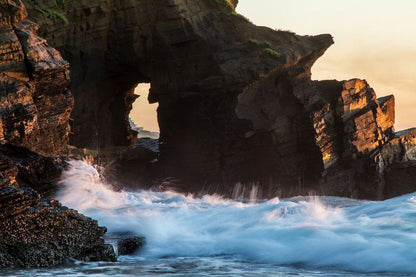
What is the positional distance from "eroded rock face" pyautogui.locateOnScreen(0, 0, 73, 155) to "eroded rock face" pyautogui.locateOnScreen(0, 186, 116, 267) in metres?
4.97

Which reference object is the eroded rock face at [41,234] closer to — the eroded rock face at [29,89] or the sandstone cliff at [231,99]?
the eroded rock face at [29,89]

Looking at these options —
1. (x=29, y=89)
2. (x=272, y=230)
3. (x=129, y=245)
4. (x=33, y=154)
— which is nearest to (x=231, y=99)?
(x=29, y=89)

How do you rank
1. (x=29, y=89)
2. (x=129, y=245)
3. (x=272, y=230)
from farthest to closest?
(x=29, y=89)
(x=272, y=230)
(x=129, y=245)

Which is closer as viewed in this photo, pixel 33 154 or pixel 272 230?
pixel 272 230

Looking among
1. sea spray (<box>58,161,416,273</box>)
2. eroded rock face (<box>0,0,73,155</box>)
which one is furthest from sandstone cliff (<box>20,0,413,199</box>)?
sea spray (<box>58,161,416,273</box>)

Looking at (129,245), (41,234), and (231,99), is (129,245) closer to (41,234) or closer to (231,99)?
(41,234)

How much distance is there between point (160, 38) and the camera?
2162 centimetres

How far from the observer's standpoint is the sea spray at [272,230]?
7.83m

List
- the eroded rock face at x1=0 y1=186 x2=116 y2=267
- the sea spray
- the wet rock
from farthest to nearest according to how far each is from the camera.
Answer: the wet rock → the sea spray → the eroded rock face at x1=0 y1=186 x2=116 y2=267

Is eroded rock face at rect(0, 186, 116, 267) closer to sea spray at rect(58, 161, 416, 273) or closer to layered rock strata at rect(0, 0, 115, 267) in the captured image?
layered rock strata at rect(0, 0, 115, 267)

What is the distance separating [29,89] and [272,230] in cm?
798

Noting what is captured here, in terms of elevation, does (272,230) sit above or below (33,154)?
below

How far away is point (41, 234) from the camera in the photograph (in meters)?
7.52

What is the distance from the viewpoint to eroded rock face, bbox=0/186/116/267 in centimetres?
714
